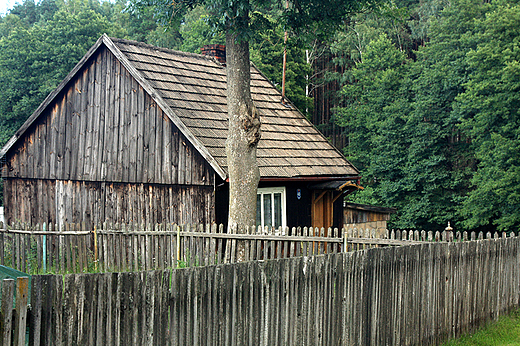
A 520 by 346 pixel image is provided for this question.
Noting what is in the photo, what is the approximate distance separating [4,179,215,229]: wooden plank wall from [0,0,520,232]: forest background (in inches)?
469

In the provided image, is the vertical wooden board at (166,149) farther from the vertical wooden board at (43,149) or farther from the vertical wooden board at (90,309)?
the vertical wooden board at (90,309)

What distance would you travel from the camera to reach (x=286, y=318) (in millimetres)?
5766

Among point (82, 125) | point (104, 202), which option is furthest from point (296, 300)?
point (82, 125)

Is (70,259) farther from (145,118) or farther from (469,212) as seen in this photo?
(469,212)

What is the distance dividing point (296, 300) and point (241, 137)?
499cm

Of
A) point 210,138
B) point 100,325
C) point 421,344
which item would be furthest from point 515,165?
point 100,325

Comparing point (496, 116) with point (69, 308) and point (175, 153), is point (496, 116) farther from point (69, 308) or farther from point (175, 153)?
point (69, 308)

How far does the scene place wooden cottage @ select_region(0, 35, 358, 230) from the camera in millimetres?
12992

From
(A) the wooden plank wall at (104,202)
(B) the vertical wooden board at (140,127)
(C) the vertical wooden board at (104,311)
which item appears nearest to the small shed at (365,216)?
(A) the wooden plank wall at (104,202)

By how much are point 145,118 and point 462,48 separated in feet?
74.7

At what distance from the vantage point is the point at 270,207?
45.8ft

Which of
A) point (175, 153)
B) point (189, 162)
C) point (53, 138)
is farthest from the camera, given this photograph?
point (53, 138)

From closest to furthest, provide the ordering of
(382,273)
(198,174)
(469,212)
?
(382,273) → (198,174) → (469,212)

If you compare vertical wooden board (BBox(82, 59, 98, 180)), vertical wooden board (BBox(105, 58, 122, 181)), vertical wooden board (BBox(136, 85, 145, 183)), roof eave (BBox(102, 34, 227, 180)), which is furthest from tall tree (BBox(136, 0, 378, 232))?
vertical wooden board (BBox(82, 59, 98, 180))
